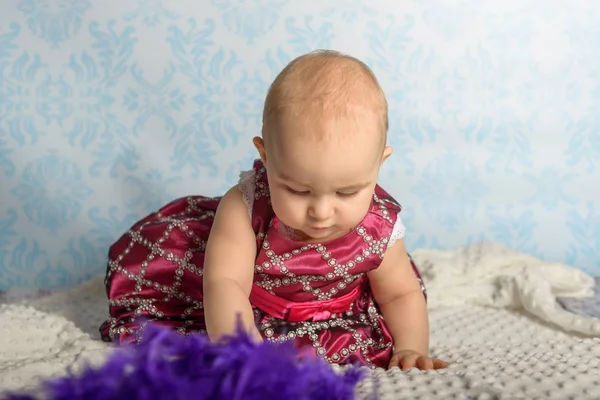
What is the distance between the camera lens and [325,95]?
2.80ft

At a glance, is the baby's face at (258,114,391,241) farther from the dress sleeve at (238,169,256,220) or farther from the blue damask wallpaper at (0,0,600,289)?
the blue damask wallpaper at (0,0,600,289)

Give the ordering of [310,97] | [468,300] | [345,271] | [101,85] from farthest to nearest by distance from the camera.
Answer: [101,85]
[468,300]
[345,271]
[310,97]

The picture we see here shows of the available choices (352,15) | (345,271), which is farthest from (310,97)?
(352,15)

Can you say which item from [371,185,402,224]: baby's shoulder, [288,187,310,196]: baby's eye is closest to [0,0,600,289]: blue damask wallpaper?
[371,185,402,224]: baby's shoulder

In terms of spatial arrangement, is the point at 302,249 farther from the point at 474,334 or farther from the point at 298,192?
the point at 474,334

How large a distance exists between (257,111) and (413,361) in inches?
34.7

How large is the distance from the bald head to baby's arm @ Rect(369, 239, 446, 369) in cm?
28

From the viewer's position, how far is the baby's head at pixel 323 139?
2.76ft

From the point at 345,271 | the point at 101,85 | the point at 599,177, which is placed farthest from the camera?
the point at 599,177

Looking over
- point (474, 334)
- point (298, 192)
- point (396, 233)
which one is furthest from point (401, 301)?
point (298, 192)

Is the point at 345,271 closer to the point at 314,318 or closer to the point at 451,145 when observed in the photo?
the point at 314,318

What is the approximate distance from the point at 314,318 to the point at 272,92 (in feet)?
1.28

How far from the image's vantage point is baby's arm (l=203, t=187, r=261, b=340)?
0.95m

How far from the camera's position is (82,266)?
5.57 ft
